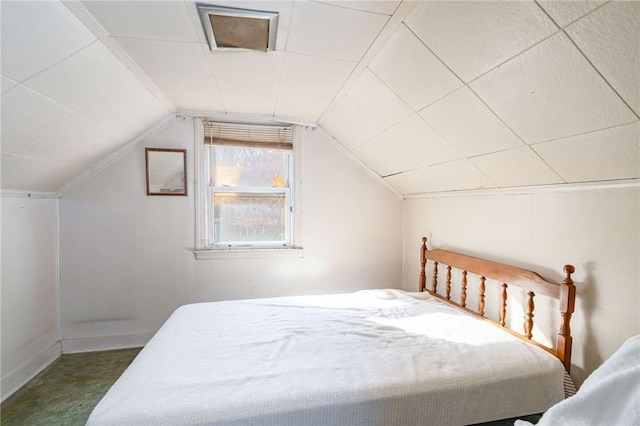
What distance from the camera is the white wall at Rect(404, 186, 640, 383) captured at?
4.11 ft

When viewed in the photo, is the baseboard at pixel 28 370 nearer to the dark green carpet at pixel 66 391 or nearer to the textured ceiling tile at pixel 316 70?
the dark green carpet at pixel 66 391

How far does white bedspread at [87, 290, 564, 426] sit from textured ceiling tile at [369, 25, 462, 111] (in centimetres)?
140

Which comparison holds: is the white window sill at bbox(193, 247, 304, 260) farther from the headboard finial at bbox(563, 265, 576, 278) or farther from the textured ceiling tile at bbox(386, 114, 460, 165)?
the headboard finial at bbox(563, 265, 576, 278)

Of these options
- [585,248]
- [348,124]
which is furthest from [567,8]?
[348,124]

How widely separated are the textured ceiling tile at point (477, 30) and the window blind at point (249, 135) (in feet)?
5.60

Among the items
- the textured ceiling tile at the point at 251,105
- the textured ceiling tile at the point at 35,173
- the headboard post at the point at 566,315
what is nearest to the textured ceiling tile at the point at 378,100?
the textured ceiling tile at the point at 251,105

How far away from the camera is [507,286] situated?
1818mm

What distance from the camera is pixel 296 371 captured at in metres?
1.25

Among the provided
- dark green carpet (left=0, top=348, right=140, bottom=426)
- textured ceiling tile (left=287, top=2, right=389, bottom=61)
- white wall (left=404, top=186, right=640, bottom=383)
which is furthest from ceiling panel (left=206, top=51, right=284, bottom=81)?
dark green carpet (left=0, top=348, right=140, bottom=426)

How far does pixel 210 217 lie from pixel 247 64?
1532 millimetres

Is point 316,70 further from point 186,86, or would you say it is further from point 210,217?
point 210,217

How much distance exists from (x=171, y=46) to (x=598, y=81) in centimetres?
196

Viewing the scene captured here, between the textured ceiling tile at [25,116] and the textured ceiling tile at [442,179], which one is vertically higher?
the textured ceiling tile at [25,116]

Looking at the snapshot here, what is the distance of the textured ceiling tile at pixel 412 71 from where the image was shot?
52.2 inches
